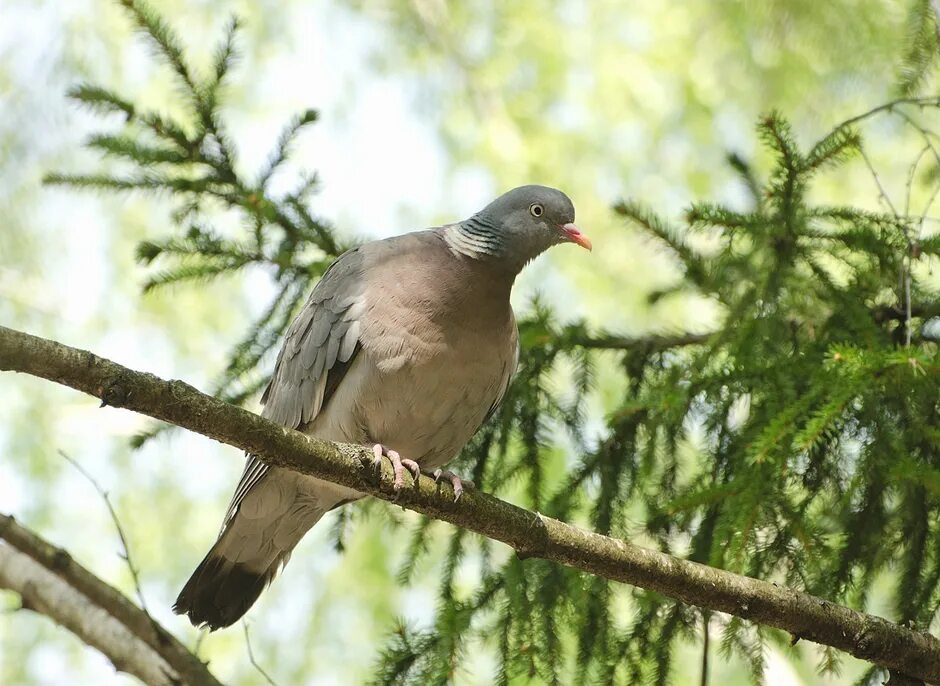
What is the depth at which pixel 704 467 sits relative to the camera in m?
4.01

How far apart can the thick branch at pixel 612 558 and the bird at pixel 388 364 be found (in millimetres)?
724

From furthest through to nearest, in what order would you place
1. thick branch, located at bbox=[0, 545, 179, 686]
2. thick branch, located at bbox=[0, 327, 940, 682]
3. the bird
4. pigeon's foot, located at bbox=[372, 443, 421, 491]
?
1. the bird
2. thick branch, located at bbox=[0, 545, 179, 686]
3. pigeon's foot, located at bbox=[372, 443, 421, 491]
4. thick branch, located at bbox=[0, 327, 940, 682]

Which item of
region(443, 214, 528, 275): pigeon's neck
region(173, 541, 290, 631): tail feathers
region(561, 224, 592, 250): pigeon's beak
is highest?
region(561, 224, 592, 250): pigeon's beak

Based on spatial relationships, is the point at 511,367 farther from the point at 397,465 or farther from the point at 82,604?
the point at 82,604

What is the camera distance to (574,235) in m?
4.75

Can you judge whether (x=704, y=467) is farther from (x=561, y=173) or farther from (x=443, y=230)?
(x=561, y=173)

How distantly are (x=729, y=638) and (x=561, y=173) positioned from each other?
6.54 meters

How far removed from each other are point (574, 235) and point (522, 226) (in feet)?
0.79

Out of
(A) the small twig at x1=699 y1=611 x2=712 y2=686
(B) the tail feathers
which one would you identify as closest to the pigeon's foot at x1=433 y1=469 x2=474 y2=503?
(A) the small twig at x1=699 y1=611 x2=712 y2=686

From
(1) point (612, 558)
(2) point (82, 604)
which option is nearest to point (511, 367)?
(1) point (612, 558)

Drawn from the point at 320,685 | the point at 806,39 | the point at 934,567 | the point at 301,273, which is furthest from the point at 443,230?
the point at 320,685

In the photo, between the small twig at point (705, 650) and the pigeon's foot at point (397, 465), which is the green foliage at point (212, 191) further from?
the small twig at point (705, 650)

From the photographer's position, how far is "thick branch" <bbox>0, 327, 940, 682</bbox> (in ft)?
9.85

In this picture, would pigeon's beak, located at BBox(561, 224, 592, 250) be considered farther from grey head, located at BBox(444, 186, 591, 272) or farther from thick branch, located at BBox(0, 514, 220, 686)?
thick branch, located at BBox(0, 514, 220, 686)
